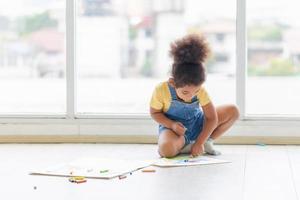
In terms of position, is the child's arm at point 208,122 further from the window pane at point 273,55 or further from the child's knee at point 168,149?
the window pane at point 273,55

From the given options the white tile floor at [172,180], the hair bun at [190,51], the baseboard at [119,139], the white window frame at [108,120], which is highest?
the hair bun at [190,51]

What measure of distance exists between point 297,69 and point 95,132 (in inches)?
47.5

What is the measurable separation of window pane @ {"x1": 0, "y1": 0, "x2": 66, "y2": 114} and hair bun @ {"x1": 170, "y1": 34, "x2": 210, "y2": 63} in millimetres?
984

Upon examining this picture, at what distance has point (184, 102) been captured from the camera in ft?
10.7

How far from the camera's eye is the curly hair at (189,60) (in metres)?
3.09

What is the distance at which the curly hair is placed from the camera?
10.2 feet

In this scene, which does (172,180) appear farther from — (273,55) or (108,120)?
(273,55)

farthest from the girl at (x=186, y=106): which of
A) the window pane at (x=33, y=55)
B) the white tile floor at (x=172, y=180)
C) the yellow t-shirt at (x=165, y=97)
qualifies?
the window pane at (x=33, y=55)

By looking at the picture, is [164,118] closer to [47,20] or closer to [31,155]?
[31,155]

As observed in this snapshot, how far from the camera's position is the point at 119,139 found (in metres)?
3.85

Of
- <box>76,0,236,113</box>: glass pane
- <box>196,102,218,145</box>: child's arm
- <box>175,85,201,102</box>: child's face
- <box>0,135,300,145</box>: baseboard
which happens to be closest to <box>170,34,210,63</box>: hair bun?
<box>175,85,201,102</box>: child's face

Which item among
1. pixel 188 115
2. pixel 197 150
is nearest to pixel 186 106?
pixel 188 115

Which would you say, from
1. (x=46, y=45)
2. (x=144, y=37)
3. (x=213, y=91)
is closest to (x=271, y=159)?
(x=213, y=91)

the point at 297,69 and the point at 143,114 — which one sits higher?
the point at 297,69
